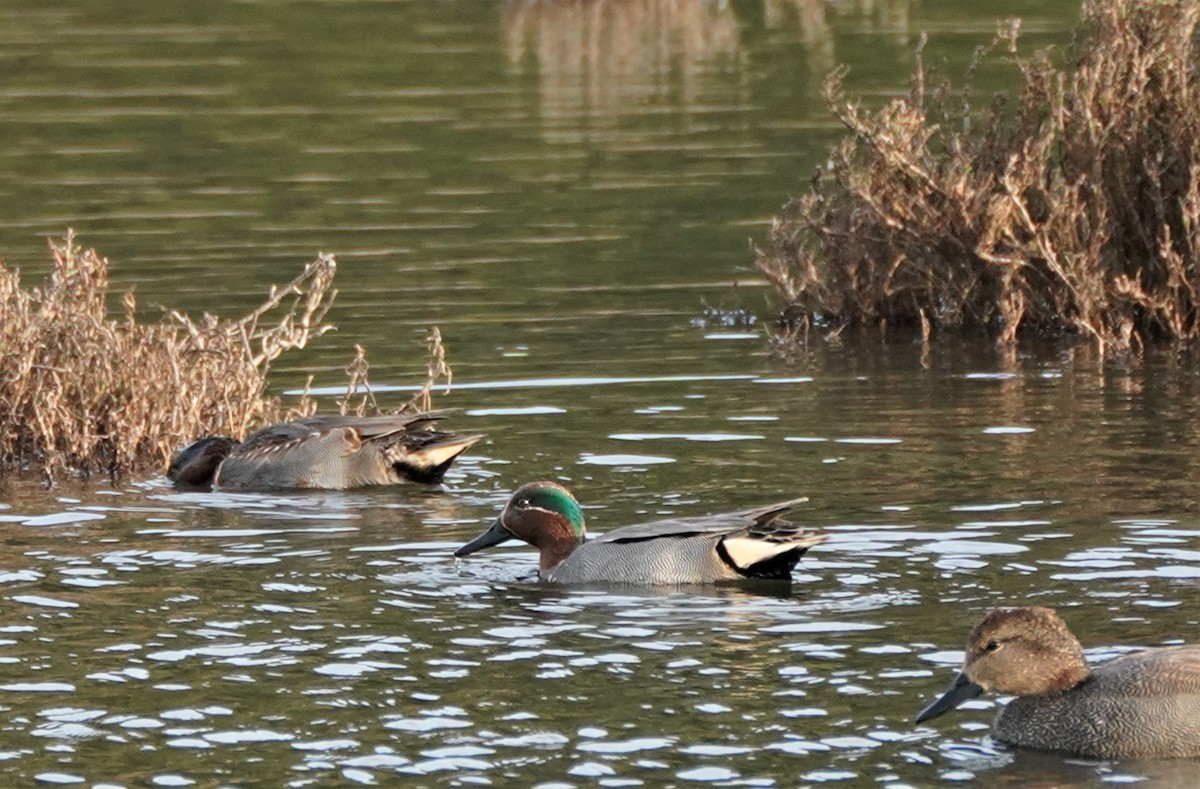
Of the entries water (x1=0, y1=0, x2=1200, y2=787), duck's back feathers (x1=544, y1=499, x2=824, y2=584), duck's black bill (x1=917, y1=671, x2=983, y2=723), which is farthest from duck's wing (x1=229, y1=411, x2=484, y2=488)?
duck's black bill (x1=917, y1=671, x2=983, y2=723)

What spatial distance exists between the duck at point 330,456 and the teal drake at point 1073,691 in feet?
16.1

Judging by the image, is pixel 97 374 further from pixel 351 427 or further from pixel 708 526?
pixel 708 526

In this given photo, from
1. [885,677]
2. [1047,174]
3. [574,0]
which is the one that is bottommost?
[885,677]

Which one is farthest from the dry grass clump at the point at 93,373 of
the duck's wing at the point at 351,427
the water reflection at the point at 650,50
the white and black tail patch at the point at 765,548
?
the water reflection at the point at 650,50

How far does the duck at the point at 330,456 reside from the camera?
12.4m

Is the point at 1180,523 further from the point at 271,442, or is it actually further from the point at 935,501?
the point at 271,442

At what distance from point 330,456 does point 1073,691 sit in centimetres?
546

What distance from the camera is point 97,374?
1291 centimetres

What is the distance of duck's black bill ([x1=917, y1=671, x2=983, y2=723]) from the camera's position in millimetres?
7820

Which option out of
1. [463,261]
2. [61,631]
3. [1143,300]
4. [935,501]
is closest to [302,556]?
[61,631]

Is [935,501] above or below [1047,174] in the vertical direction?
below

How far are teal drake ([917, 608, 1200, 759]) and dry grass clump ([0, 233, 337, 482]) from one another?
559 cm

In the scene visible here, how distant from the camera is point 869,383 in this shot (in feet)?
48.2

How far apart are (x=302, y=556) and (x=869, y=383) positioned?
4916 mm
